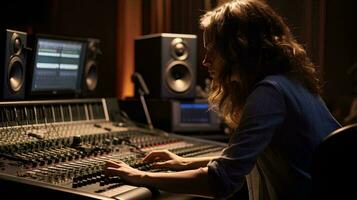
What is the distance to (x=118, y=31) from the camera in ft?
11.0

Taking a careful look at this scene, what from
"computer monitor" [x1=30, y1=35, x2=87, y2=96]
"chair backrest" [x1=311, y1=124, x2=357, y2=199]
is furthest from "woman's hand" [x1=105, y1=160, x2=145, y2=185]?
"computer monitor" [x1=30, y1=35, x2=87, y2=96]

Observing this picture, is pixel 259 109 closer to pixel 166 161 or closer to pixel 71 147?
pixel 166 161

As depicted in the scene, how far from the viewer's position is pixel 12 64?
2.00 m

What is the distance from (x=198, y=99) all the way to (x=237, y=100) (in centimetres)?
142

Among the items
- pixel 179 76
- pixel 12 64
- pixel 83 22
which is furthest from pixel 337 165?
pixel 83 22

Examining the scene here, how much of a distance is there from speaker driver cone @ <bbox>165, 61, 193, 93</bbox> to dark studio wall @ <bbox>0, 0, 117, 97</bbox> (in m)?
0.72

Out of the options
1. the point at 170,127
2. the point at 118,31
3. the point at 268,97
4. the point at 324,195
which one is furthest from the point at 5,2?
the point at 324,195

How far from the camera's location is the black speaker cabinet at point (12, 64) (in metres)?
1.95

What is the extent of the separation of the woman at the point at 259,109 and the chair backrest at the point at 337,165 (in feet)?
0.66

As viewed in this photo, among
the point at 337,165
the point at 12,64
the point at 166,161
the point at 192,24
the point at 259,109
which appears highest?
the point at 192,24

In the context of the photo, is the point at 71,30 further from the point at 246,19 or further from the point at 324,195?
the point at 324,195

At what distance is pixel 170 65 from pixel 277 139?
1532 mm

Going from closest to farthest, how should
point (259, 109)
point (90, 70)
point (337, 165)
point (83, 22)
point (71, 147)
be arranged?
1. point (337, 165)
2. point (259, 109)
3. point (71, 147)
4. point (90, 70)
5. point (83, 22)

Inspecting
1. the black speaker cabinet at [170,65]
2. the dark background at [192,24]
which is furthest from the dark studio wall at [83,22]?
the black speaker cabinet at [170,65]
